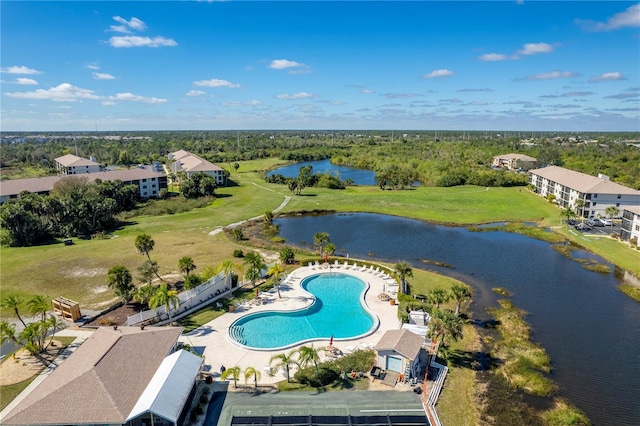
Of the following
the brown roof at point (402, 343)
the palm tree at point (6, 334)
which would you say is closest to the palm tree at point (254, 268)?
the brown roof at point (402, 343)

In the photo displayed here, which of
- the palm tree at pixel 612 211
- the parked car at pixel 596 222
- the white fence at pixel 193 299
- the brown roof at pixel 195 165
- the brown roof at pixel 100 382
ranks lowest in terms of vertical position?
the white fence at pixel 193 299

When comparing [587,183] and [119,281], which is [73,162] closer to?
[119,281]

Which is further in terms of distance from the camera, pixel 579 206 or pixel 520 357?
pixel 579 206

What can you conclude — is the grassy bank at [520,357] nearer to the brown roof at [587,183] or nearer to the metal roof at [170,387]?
the metal roof at [170,387]

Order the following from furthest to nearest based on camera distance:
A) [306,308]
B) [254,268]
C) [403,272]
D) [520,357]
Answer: [254,268], [403,272], [306,308], [520,357]

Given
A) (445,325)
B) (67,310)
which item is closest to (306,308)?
(445,325)

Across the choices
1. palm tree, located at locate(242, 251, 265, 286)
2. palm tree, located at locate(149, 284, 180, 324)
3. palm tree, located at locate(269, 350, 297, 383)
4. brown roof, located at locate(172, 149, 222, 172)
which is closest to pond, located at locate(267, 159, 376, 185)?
brown roof, located at locate(172, 149, 222, 172)

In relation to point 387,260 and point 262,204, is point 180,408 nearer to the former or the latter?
point 387,260
